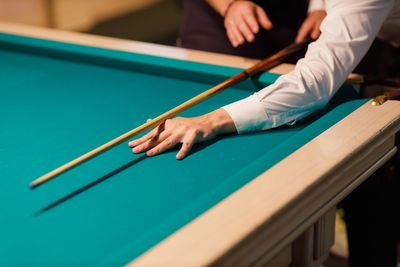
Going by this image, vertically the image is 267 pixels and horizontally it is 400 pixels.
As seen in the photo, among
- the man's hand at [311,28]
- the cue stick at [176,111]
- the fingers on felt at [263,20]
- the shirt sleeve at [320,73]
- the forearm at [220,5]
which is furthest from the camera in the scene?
the forearm at [220,5]

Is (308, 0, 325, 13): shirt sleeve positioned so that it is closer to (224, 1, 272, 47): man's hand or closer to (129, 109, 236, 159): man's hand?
(224, 1, 272, 47): man's hand

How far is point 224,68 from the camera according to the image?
1649 millimetres

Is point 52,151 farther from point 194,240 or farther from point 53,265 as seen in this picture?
point 194,240

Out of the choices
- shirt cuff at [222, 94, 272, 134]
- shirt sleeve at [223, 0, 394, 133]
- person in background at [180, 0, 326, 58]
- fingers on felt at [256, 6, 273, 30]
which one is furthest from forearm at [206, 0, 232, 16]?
shirt cuff at [222, 94, 272, 134]

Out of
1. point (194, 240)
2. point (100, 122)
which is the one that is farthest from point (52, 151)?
point (194, 240)

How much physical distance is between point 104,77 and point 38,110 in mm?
295

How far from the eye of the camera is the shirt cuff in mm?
1306

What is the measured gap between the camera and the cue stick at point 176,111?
1.10 m

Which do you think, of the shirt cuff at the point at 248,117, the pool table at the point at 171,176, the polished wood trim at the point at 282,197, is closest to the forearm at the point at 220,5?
the pool table at the point at 171,176

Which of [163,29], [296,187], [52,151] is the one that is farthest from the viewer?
[163,29]

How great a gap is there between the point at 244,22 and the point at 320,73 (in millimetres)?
454

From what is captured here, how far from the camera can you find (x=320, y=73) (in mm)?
1398

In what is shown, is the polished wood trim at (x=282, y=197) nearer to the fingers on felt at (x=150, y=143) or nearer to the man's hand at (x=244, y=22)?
the fingers on felt at (x=150, y=143)

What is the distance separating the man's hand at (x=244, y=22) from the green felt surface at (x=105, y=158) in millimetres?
159
